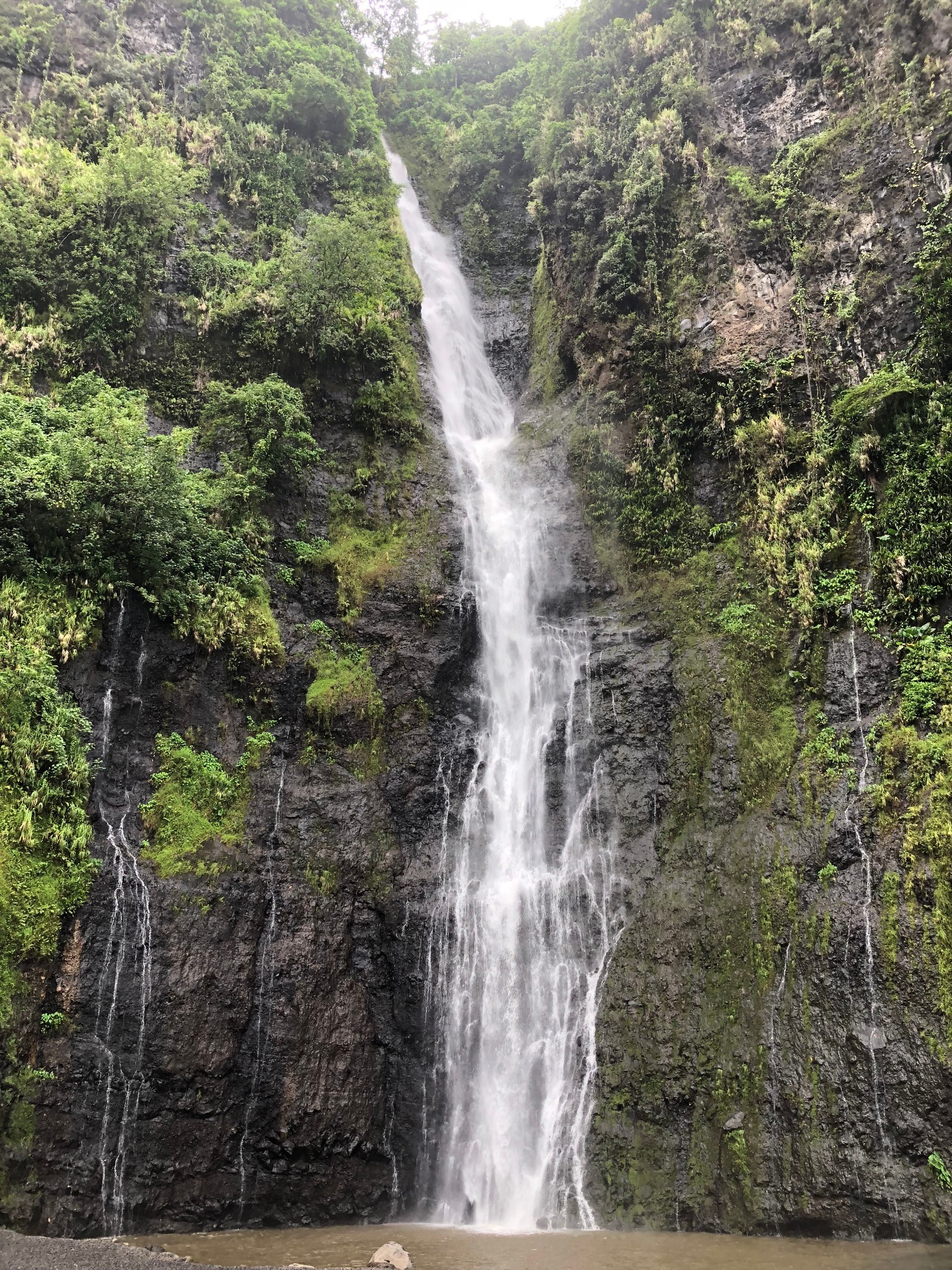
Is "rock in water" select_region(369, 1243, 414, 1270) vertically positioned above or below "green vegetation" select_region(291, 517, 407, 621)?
below

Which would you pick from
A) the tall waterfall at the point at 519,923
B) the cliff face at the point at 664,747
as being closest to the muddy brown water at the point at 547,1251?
the cliff face at the point at 664,747

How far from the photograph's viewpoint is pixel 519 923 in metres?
11.3

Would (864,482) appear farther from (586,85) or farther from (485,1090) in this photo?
(586,85)

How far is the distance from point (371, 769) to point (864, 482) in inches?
360

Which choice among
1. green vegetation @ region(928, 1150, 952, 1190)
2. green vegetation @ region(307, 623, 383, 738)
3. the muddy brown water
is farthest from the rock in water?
green vegetation @ region(307, 623, 383, 738)

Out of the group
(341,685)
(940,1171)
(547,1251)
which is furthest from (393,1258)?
(341,685)

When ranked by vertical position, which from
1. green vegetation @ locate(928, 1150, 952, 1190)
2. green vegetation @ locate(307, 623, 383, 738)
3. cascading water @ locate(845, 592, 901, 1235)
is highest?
green vegetation @ locate(307, 623, 383, 738)

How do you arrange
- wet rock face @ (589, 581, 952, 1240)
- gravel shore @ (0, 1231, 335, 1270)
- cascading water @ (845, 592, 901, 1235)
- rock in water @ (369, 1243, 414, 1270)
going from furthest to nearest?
wet rock face @ (589, 581, 952, 1240) < cascading water @ (845, 592, 901, 1235) < rock in water @ (369, 1243, 414, 1270) < gravel shore @ (0, 1231, 335, 1270)

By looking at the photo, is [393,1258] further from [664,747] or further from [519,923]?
[664,747]

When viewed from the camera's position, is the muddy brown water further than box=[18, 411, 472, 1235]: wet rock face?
No

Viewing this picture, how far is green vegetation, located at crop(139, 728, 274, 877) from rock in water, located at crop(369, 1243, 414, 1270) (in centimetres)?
504

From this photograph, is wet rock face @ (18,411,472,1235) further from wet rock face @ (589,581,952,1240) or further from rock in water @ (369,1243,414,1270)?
wet rock face @ (589,581,952,1240)

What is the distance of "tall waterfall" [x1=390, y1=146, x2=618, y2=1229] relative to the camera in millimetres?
9891

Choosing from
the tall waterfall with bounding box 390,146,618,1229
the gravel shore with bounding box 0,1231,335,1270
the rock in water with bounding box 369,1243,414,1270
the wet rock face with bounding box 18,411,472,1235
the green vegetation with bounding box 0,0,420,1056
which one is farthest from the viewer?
the green vegetation with bounding box 0,0,420,1056
